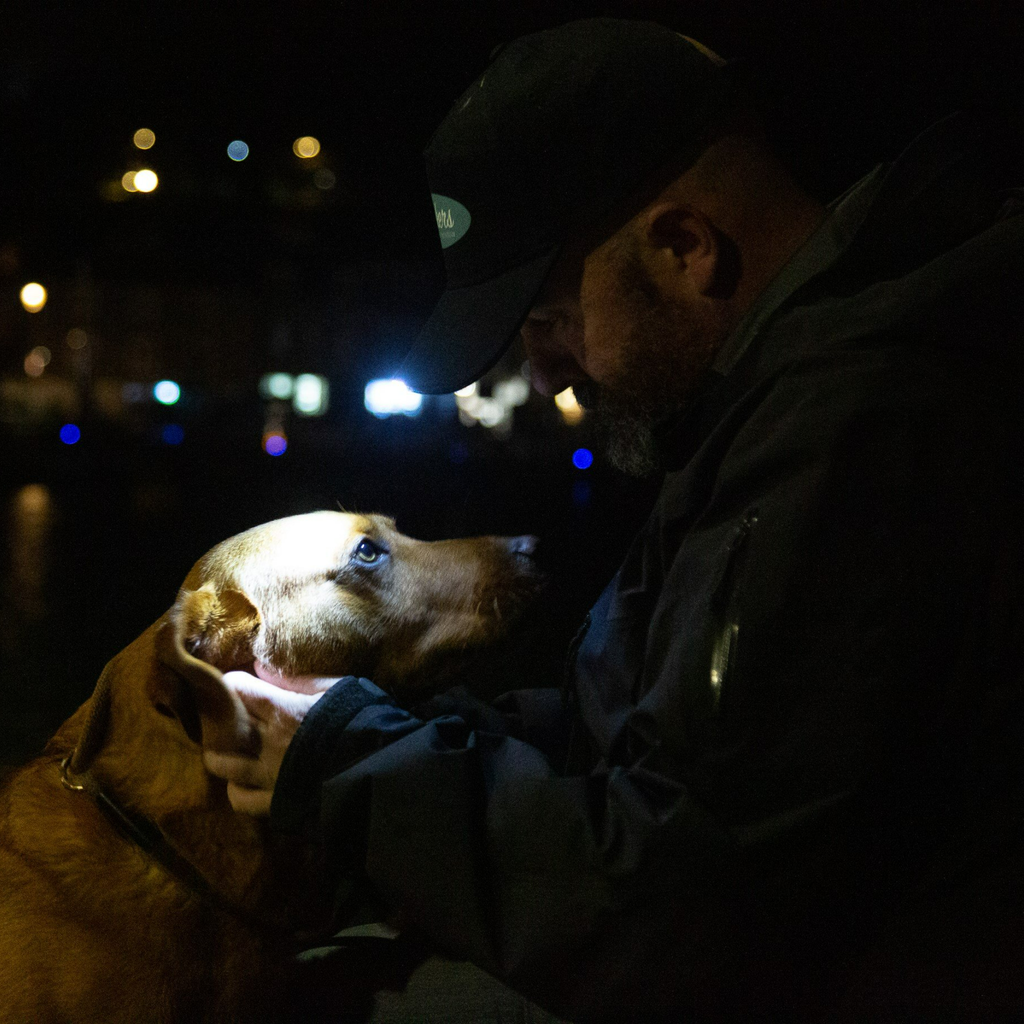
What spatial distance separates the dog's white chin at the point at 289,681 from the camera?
2237 mm

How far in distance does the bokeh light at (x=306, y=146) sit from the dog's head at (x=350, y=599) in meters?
6.26

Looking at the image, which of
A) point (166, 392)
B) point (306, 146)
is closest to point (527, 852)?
point (306, 146)

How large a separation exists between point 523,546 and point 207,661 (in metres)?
1.07

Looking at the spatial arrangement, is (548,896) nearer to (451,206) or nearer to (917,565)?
(917,565)

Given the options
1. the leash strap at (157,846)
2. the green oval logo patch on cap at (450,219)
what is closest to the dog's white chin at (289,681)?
the leash strap at (157,846)

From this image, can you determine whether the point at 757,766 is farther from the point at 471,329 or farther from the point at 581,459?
the point at 581,459

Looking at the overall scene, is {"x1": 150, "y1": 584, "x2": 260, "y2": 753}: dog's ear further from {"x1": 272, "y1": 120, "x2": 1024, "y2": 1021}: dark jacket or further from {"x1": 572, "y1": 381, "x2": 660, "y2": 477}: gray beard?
{"x1": 572, "y1": 381, "x2": 660, "y2": 477}: gray beard

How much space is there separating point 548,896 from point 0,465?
22.2 metres

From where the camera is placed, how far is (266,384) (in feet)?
122

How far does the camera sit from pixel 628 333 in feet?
5.85

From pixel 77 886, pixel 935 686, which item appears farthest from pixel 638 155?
pixel 77 886

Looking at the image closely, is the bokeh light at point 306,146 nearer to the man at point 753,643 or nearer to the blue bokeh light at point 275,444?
the man at point 753,643

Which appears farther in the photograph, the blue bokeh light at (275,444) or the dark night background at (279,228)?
the blue bokeh light at (275,444)

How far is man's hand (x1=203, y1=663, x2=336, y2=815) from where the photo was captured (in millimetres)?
1707
